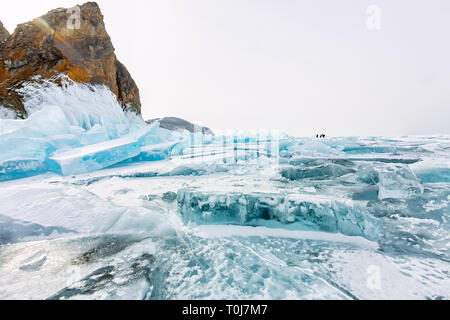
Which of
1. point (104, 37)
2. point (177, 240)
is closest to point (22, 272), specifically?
point (177, 240)

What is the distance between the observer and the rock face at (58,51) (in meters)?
8.51

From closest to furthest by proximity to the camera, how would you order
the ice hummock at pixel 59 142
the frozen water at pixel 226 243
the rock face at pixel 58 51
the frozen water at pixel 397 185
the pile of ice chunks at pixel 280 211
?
the frozen water at pixel 226 243 → the pile of ice chunks at pixel 280 211 → the frozen water at pixel 397 185 → the ice hummock at pixel 59 142 → the rock face at pixel 58 51

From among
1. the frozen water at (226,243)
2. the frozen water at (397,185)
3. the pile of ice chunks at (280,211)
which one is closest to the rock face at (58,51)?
the frozen water at (226,243)

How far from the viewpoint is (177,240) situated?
1.28 metres

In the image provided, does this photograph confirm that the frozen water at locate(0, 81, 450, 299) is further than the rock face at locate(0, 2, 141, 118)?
No

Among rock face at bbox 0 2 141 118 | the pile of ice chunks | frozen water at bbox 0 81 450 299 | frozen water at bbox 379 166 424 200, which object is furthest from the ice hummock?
frozen water at bbox 379 166 424 200

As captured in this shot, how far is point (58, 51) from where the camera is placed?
9445mm

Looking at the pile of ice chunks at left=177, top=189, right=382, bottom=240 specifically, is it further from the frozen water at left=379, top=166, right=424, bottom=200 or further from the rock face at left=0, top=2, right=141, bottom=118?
the rock face at left=0, top=2, right=141, bottom=118

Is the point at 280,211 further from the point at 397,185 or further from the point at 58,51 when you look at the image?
the point at 58,51

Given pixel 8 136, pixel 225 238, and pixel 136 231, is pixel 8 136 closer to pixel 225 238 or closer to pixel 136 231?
pixel 136 231

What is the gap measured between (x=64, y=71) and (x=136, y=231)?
11.3m

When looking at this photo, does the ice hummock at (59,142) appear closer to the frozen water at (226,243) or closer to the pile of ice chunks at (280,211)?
the frozen water at (226,243)

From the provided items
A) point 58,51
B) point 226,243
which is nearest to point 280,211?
point 226,243

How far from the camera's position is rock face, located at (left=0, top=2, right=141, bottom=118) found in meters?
8.51
